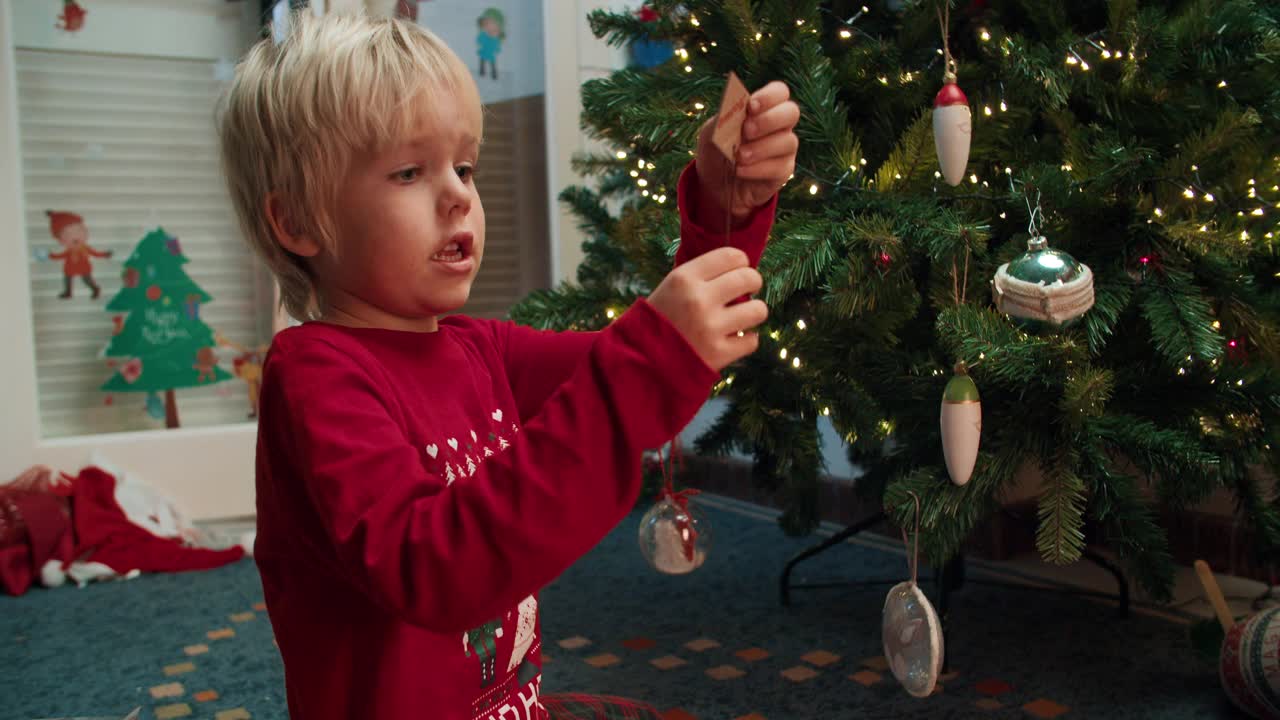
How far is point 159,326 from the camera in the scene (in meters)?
2.67

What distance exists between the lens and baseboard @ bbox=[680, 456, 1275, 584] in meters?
1.88

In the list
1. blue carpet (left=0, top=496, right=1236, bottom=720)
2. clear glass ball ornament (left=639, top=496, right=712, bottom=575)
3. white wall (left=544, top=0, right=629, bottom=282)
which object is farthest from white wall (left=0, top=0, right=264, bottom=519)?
clear glass ball ornament (left=639, top=496, right=712, bottom=575)

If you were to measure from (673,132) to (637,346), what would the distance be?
2.66 ft

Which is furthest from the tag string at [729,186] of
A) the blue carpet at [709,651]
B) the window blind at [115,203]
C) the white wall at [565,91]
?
the window blind at [115,203]

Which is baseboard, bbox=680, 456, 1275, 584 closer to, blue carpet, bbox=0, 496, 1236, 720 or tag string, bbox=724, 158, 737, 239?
blue carpet, bbox=0, 496, 1236, 720

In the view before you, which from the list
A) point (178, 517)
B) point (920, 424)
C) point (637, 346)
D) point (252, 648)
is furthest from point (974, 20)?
point (178, 517)

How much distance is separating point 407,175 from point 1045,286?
1.92 ft

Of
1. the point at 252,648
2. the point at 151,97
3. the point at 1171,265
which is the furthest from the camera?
the point at 151,97

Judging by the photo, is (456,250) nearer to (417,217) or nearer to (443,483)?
(417,217)

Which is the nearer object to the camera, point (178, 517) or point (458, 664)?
point (458, 664)

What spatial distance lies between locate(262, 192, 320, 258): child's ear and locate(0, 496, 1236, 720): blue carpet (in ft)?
3.18

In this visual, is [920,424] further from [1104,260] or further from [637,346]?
[637,346]

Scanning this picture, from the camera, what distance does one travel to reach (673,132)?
130 cm

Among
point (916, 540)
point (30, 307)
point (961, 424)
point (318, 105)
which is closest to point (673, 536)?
point (916, 540)
